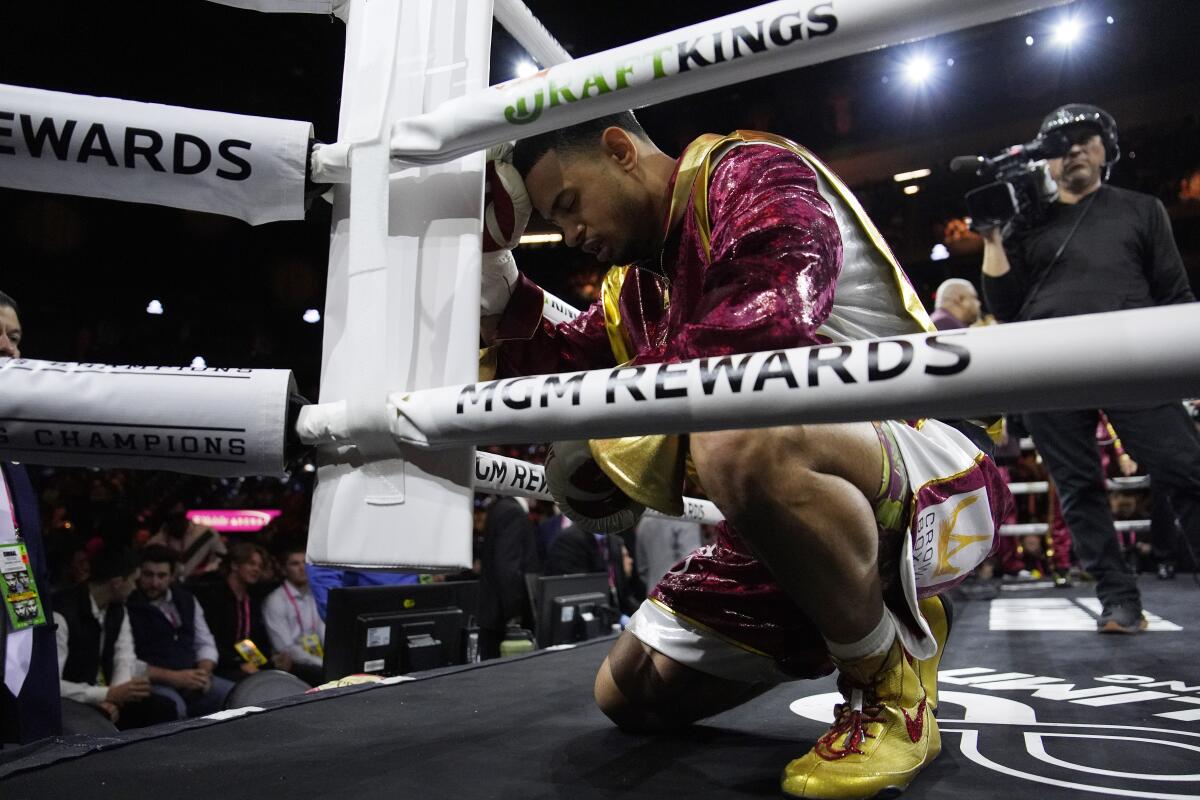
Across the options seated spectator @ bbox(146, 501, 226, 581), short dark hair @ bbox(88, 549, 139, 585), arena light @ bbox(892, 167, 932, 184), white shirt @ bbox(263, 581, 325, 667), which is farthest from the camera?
arena light @ bbox(892, 167, 932, 184)

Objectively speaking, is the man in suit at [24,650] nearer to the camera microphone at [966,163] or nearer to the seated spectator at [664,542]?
the camera microphone at [966,163]

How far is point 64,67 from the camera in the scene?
4105mm

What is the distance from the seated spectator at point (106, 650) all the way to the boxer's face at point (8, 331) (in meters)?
1.10

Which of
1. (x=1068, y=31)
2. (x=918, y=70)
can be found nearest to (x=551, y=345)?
(x=1068, y=31)

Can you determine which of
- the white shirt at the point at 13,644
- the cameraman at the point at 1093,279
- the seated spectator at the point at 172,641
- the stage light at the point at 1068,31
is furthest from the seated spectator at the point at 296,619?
the stage light at the point at 1068,31

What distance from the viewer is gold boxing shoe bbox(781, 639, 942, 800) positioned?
772 mm

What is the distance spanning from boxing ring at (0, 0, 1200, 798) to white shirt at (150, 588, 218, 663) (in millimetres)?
2074

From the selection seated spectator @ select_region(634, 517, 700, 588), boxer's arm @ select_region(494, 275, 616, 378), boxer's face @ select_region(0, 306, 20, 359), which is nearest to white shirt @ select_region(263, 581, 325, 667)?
seated spectator @ select_region(634, 517, 700, 588)

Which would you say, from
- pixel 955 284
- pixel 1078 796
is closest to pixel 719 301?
pixel 1078 796

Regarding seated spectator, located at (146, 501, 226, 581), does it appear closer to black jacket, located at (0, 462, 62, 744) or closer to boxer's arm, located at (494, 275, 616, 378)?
black jacket, located at (0, 462, 62, 744)

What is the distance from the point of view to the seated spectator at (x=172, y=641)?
2656 millimetres

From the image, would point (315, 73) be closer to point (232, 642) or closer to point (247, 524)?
point (232, 642)

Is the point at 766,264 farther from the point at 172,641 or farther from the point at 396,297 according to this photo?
the point at 172,641

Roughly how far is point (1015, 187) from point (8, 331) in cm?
214
